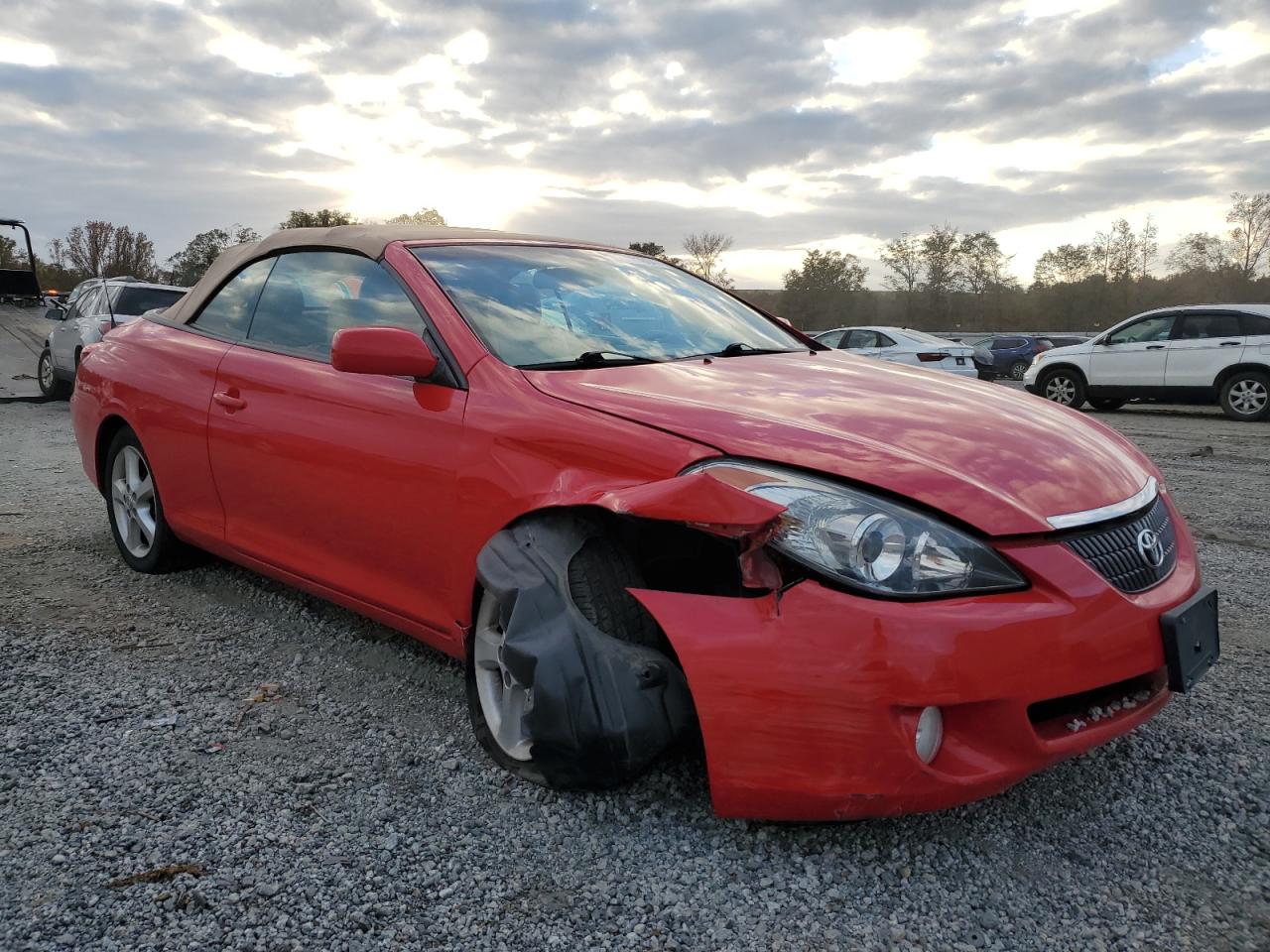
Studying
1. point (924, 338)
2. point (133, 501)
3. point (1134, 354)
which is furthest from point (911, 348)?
point (133, 501)

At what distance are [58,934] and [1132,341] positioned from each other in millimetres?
14676

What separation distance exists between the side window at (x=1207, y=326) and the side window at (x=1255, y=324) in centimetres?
7

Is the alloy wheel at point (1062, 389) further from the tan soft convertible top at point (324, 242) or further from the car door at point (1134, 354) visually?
the tan soft convertible top at point (324, 242)

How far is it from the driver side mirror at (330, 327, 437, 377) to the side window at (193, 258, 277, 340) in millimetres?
1169

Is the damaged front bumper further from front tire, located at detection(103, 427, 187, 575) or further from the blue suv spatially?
the blue suv

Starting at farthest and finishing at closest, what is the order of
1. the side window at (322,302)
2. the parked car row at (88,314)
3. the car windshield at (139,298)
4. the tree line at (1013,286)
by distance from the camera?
1. the tree line at (1013,286)
2. the car windshield at (139,298)
3. the parked car row at (88,314)
4. the side window at (322,302)

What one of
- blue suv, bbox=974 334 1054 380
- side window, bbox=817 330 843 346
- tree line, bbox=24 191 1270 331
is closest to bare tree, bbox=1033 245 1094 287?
tree line, bbox=24 191 1270 331

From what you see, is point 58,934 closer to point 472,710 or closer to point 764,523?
point 472,710

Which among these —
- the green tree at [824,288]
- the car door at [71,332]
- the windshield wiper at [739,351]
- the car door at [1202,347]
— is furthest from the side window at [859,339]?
the green tree at [824,288]

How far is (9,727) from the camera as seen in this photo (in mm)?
2723

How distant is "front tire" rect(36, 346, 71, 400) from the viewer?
12664 millimetres

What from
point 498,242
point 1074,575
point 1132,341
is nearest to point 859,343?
point 1132,341

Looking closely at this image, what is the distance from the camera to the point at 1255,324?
41.5 feet

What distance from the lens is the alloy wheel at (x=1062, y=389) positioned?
566 inches
